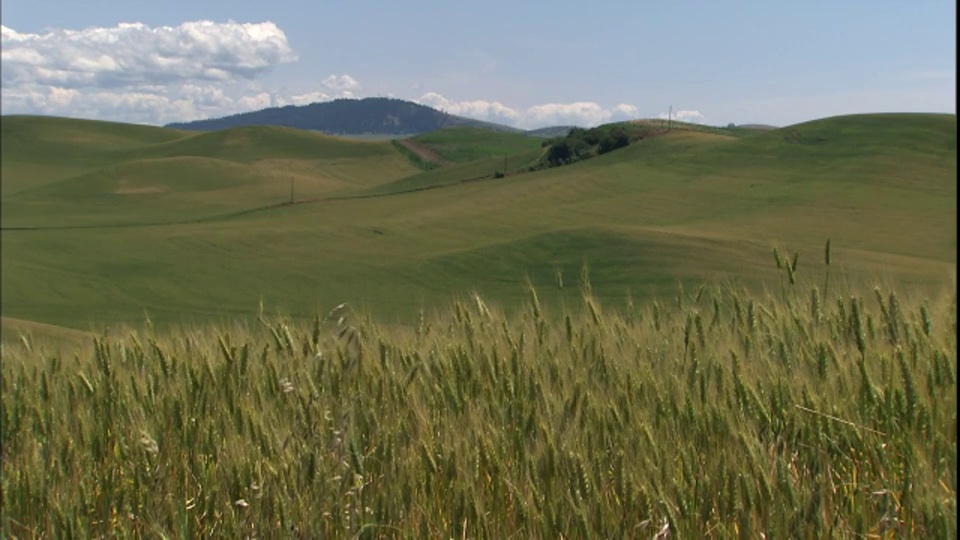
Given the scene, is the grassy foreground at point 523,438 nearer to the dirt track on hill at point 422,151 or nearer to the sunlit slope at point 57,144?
the sunlit slope at point 57,144

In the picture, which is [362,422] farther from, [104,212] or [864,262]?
[104,212]

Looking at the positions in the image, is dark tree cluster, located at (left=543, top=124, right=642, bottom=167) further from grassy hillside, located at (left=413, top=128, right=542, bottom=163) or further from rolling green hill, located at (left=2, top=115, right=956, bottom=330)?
grassy hillside, located at (left=413, top=128, right=542, bottom=163)

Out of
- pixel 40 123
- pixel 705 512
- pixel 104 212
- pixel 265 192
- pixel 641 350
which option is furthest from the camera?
Answer: pixel 40 123

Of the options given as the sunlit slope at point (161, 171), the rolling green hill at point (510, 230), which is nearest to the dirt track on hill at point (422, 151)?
the sunlit slope at point (161, 171)

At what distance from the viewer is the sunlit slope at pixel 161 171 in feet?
230

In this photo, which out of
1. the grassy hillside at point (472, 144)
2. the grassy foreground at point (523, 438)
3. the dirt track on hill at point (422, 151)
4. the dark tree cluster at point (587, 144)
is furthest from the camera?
the grassy hillside at point (472, 144)

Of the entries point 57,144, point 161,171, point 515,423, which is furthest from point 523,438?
point 57,144

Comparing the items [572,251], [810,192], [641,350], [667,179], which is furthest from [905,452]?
[667,179]

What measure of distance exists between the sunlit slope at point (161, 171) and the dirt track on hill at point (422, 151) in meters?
3.26

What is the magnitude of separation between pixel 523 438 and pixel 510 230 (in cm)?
3745

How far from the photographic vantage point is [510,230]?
39.7 meters

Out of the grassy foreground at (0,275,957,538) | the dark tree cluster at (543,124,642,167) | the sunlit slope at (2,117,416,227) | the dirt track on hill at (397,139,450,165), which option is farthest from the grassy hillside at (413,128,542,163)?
the grassy foreground at (0,275,957,538)

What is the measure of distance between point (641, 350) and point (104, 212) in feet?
240

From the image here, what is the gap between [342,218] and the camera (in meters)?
47.8
